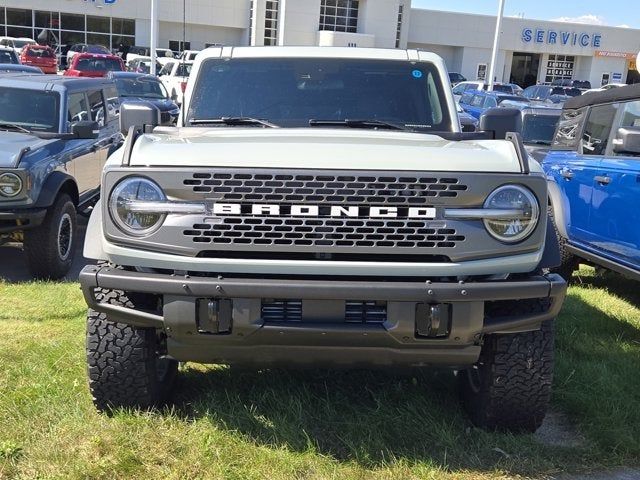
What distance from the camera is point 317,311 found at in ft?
9.61

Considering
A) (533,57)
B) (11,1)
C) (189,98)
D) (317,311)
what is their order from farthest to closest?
(533,57) → (11,1) → (189,98) → (317,311)

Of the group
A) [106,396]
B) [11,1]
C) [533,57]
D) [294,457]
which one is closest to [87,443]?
[106,396]

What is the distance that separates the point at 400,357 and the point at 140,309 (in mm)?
1152

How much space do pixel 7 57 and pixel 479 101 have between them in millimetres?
15560

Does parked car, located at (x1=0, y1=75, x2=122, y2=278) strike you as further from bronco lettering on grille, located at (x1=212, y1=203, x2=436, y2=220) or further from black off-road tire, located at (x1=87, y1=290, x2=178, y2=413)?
bronco lettering on grille, located at (x1=212, y1=203, x2=436, y2=220)

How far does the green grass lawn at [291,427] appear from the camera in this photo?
127 inches

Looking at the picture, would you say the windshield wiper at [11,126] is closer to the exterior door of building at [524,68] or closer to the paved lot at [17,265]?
the paved lot at [17,265]

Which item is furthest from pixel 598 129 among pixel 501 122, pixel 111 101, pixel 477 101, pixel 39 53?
pixel 39 53

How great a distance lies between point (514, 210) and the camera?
2.99 meters

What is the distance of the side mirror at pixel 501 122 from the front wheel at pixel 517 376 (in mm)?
1183

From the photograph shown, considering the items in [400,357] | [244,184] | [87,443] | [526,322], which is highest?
[244,184]

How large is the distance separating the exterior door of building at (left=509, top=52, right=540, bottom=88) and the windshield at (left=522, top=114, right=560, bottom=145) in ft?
166

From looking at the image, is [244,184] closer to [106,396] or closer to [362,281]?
[362,281]

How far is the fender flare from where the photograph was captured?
238 inches
